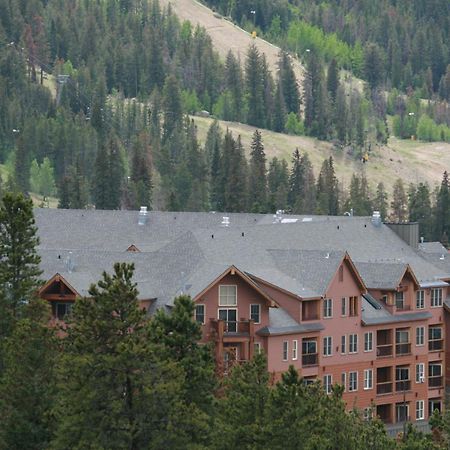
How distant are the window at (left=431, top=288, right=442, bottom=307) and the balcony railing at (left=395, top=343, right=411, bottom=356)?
151 inches

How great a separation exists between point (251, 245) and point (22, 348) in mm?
30290

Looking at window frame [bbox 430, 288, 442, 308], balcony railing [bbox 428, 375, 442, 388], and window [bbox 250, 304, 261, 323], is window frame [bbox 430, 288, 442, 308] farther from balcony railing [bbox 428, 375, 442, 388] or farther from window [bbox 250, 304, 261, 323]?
window [bbox 250, 304, 261, 323]

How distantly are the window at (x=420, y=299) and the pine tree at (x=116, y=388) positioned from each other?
1561 inches

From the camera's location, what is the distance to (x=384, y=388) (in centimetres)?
9281

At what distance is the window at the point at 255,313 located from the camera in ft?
272

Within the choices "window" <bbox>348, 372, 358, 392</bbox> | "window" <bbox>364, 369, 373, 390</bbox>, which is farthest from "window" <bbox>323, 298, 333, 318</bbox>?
"window" <bbox>364, 369, 373, 390</bbox>

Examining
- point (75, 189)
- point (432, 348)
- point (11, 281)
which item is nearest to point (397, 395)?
point (432, 348)

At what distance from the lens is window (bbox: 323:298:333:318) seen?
287ft

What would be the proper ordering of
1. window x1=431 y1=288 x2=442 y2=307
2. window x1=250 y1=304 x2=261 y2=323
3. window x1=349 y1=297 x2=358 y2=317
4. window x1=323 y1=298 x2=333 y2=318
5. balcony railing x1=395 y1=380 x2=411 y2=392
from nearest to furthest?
window x1=250 y1=304 x2=261 y2=323 → window x1=323 y1=298 x2=333 y2=318 → window x1=349 y1=297 x2=358 y2=317 → balcony railing x1=395 y1=380 x2=411 y2=392 → window x1=431 y1=288 x2=442 y2=307

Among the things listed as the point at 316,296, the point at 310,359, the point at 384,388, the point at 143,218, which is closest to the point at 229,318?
the point at 316,296

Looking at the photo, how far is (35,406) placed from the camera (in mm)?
62938

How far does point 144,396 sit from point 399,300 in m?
39.8

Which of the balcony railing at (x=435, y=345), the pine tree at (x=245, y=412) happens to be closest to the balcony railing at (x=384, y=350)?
the balcony railing at (x=435, y=345)

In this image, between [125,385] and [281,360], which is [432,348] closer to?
[281,360]
